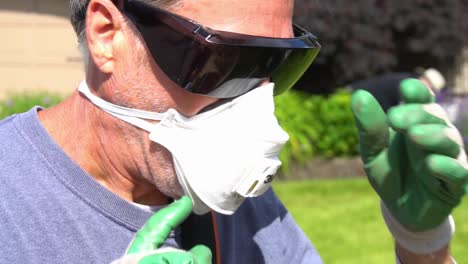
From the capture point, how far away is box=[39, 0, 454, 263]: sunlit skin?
2.09 meters

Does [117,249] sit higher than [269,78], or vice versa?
[269,78]

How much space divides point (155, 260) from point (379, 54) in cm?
1337

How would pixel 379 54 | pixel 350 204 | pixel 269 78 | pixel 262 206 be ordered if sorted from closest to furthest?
pixel 269 78 < pixel 262 206 < pixel 350 204 < pixel 379 54

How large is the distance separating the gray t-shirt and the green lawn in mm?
4945

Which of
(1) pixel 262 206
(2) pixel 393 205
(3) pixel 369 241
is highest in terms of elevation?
(2) pixel 393 205

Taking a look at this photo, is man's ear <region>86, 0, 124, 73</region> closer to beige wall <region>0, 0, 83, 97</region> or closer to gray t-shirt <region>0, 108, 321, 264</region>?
gray t-shirt <region>0, 108, 321, 264</region>

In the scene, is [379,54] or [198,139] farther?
[379,54]

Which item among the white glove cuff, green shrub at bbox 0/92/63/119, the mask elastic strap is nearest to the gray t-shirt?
the mask elastic strap

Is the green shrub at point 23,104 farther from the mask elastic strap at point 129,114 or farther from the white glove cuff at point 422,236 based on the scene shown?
the white glove cuff at point 422,236

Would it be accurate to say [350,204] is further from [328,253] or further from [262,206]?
[262,206]

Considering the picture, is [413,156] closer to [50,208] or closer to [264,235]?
[264,235]

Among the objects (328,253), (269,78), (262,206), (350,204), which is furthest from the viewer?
(350,204)

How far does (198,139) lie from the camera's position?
2109 mm

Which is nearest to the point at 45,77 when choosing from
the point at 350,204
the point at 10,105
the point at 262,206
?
the point at 10,105
